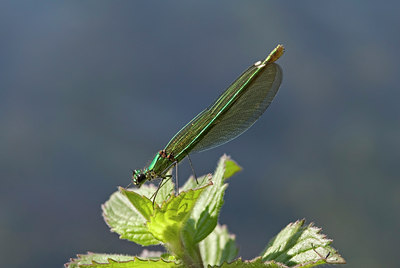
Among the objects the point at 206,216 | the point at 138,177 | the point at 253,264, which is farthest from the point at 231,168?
the point at 253,264

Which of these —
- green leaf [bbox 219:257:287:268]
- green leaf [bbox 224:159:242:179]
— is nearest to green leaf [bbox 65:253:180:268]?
green leaf [bbox 219:257:287:268]

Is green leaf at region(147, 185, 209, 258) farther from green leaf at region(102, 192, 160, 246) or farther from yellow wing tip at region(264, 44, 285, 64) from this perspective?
yellow wing tip at region(264, 44, 285, 64)

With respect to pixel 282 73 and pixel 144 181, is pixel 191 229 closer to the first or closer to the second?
pixel 144 181

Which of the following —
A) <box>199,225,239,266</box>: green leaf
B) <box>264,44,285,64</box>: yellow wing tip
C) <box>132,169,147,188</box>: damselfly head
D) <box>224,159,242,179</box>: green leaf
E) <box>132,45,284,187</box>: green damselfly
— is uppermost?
<box>264,44,285,64</box>: yellow wing tip

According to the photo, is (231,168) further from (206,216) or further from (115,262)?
(115,262)

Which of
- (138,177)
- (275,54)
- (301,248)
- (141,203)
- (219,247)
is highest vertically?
(275,54)

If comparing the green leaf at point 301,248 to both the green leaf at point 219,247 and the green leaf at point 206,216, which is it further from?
the green leaf at point 219,247
